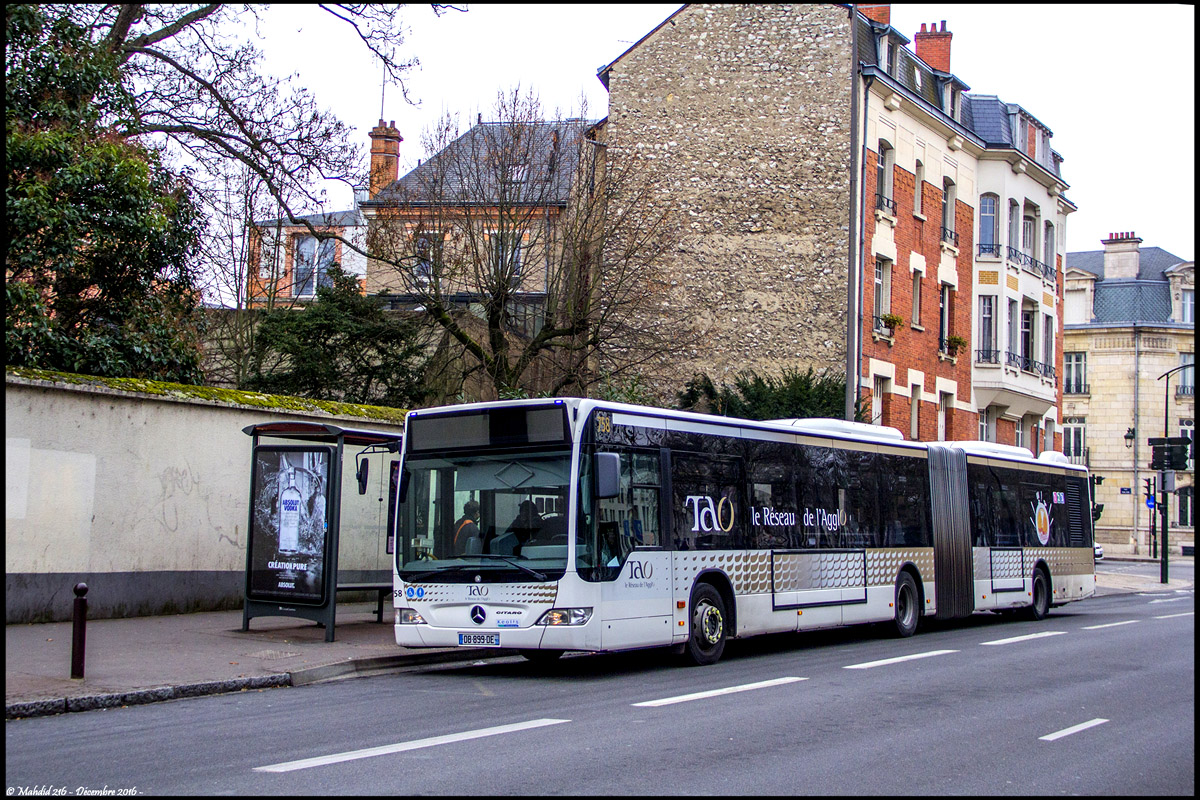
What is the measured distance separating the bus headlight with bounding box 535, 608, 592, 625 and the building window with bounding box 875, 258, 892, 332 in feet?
79.5

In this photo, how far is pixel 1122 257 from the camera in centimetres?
7406

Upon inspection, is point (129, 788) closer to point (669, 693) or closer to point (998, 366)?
point (669, 693)

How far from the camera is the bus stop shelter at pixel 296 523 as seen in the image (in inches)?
584

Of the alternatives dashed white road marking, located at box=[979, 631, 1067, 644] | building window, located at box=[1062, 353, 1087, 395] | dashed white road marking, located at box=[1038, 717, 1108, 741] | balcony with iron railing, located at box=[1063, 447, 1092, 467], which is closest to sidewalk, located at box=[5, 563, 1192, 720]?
dashed white road marking, located at box=[1038, 717, 1108, 741]

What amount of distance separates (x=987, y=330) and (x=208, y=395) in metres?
29.8

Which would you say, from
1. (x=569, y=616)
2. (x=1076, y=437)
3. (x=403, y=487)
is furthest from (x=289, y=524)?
(x=1076, y=437)

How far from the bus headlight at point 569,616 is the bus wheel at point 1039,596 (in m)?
13.5

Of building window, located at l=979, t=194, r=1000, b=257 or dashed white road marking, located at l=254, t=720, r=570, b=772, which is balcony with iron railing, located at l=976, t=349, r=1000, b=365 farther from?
dashed white road marking, located at l=254, t=720, r=570, b=772

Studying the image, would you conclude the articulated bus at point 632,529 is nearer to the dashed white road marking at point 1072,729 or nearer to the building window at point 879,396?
the dashed white road marking at point 1072,729

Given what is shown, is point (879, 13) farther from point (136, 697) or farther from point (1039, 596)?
point (136, 697)

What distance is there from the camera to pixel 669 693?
1131 centimetres

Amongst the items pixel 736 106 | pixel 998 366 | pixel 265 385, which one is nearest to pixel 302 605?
pixel 265 385

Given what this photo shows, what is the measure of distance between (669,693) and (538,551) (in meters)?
2.08

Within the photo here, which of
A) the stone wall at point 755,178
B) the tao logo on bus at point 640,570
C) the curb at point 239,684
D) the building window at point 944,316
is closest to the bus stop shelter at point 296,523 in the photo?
the curb at point 239,684
